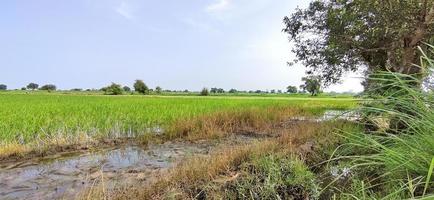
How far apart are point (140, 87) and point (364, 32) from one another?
66.9m

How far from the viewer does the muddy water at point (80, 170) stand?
5.25 meters

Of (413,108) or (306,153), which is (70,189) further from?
(413,108)

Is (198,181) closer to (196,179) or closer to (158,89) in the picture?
(196,179)

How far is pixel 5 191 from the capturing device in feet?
17.2

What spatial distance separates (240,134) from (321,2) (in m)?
7.79

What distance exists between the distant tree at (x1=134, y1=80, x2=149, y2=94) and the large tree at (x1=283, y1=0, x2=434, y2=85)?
61.9 meters

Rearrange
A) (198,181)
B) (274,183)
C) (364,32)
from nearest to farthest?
(274,183), (198,181), (364,32)

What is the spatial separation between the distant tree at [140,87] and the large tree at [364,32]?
61913 millimetres

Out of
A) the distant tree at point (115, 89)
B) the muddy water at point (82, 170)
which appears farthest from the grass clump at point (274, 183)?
the distant tree at point (115, 89)

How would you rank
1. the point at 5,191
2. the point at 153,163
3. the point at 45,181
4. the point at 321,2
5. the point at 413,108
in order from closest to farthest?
the point at 413,108
the point at 5,191
the point at 45,181
the point at 153,163
the point at 321,2

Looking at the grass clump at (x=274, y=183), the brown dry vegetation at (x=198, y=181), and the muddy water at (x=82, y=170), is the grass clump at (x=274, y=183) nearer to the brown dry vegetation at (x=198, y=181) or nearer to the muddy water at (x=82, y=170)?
the brown dry vegetation at (x=198, y=181)

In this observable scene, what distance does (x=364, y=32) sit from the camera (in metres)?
12.6

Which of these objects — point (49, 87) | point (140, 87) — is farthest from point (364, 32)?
point (49, 87)

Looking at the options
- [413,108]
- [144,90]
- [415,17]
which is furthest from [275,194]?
[144,90]
